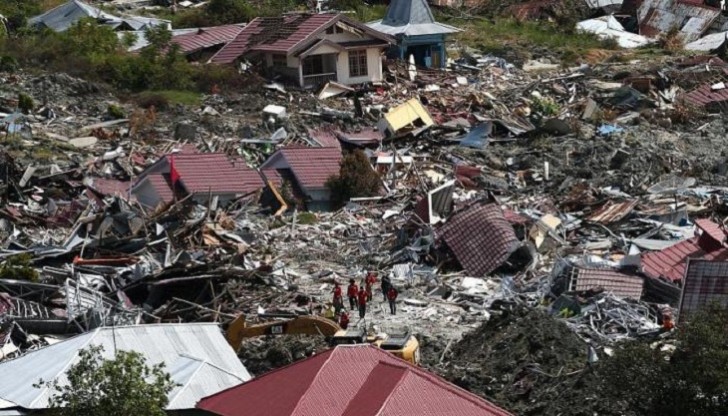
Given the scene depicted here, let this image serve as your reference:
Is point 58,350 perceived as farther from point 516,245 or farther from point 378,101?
point 378,101

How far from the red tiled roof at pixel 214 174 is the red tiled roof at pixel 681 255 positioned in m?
9.63

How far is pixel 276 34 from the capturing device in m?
45.1

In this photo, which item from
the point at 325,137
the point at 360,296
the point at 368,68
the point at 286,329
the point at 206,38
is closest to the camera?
the point at 286,329

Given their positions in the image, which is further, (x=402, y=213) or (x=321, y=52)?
(x=321, y=52)

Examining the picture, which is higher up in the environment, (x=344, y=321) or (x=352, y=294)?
(x=344, y=321)

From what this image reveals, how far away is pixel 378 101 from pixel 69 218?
505 inches

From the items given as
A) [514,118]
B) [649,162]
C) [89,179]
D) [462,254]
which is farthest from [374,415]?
[514,118]

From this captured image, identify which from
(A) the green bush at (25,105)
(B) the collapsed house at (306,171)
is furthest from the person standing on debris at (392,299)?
(A) the green bush at (25,105)

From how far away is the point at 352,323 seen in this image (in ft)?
85.6

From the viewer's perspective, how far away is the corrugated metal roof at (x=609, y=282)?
2655cm

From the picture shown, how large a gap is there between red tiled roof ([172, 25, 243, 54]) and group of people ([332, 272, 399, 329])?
18.9 m

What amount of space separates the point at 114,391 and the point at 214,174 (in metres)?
18.1

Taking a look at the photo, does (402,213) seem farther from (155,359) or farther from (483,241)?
(155,359)

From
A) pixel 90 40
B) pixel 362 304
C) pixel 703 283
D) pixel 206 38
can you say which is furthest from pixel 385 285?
pixel 206 38
